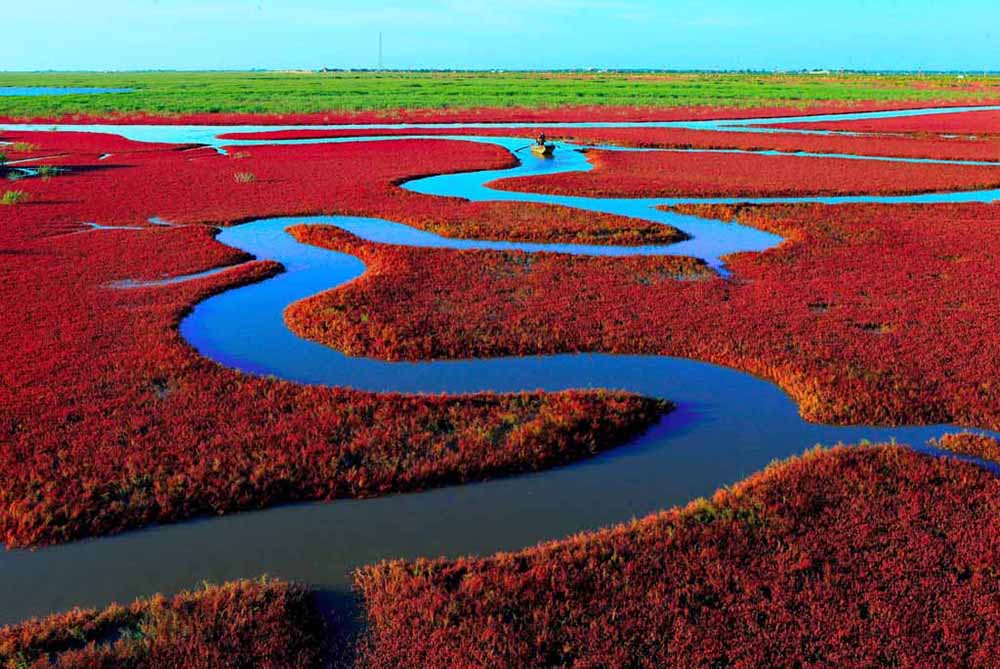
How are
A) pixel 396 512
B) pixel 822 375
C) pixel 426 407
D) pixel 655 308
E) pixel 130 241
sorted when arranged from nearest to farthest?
pixel 396 512, pixel 426 407, pixel 822 375, pixel 655 308, pixel 130 241

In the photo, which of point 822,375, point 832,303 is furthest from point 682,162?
point 822,375

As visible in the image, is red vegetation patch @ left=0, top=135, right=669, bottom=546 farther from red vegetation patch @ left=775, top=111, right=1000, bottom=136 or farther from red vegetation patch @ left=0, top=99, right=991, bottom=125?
red vegetation patch @ left=0, top=99, right=991, bottom=125

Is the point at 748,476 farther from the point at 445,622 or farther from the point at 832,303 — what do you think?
the point at 832,303

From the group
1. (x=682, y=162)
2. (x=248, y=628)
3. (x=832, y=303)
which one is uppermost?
(x=682, y=162)

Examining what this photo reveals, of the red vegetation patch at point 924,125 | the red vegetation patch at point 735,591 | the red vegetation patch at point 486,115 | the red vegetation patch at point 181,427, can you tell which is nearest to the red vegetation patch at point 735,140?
the red vegetation patch at point 924,125

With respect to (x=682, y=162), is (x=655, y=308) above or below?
below

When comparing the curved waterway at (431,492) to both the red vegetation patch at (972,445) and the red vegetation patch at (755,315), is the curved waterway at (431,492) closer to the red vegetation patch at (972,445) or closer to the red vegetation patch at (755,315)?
the red vegetation patch at (972,445)

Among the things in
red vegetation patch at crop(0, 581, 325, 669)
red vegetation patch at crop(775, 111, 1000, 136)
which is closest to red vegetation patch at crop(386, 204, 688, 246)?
red vegetation patch at crop(0, 581, 325, 669)
